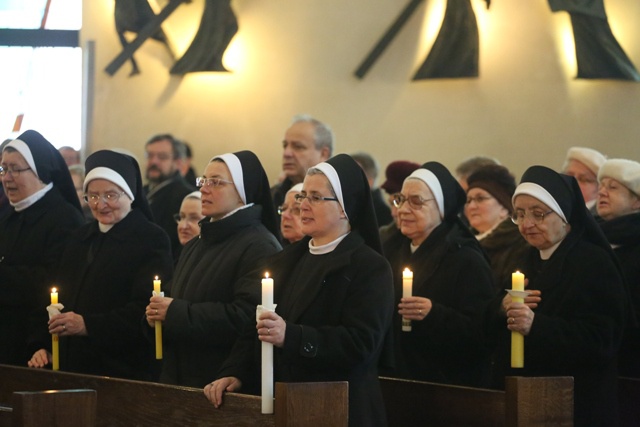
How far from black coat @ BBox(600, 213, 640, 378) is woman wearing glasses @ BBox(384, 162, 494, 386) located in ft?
2.23

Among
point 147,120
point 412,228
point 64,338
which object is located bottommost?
point 64,338

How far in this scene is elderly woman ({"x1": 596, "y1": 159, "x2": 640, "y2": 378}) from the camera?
19.2 feet

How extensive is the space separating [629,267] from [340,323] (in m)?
1.90

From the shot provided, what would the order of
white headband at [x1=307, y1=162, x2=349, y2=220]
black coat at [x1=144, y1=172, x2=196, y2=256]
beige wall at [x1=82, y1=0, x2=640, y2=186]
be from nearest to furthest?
1. white headband at [x1=307, y1=162, x2=349, y2=220]
2. black coat at [x1=144, y1=172, x2=196, y2=256]
3. beige wall at [x1=82, y1=0, x2=640, y2=186]

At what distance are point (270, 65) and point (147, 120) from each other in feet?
4.81

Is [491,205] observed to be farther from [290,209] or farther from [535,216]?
[535,216]

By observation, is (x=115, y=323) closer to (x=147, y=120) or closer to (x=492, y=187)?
(x=492, y=187)

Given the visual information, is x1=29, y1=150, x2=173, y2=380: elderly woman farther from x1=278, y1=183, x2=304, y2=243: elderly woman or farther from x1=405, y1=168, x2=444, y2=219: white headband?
x1=405, y1=168, x2=444, y2=219: white headband

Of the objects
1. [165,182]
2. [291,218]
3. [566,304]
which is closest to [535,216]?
[566,304]

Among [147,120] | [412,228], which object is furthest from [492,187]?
[147,120]

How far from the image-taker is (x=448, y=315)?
568cm

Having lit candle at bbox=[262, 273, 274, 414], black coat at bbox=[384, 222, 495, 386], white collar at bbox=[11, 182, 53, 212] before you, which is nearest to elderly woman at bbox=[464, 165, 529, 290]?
black coat at bbox=[384, 222, 495, 386]

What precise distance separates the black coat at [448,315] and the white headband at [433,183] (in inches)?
4.4

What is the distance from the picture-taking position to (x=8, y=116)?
13.2m
